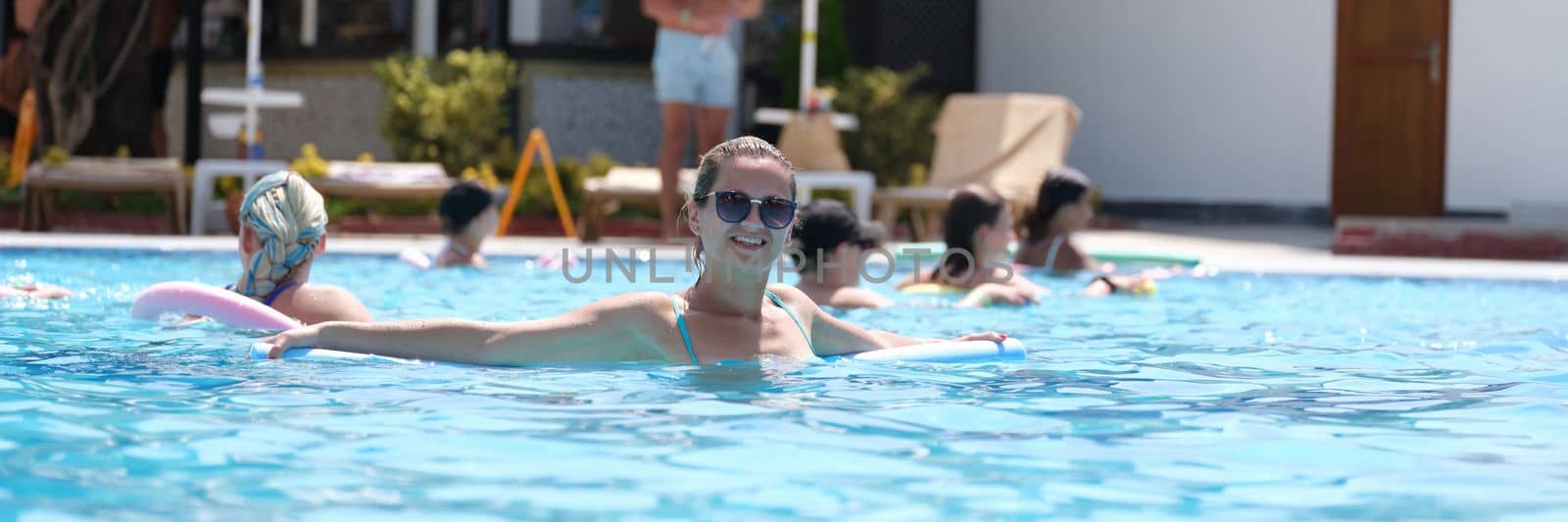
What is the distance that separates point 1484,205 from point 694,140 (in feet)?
20.4

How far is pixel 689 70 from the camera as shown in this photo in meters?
11.4

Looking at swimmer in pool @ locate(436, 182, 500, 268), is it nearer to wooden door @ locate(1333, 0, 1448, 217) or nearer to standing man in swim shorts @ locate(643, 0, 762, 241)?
standing man in swim shorts @ locate(643, 0, 762, 241)

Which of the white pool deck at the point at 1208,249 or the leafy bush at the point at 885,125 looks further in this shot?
the leafy bush at the point at 885,125

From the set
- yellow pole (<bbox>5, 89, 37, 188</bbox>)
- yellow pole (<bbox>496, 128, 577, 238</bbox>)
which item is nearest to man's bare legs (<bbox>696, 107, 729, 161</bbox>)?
yellow pole (<bbox>496, 128, 577, 238</bbox>)

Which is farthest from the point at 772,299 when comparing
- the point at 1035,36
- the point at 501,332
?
the point at 1035,36

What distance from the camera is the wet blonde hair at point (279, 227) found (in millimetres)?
5355

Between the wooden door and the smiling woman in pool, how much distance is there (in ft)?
37.5

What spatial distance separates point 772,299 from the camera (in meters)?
4.84

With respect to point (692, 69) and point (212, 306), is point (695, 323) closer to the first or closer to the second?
point (212, 306)

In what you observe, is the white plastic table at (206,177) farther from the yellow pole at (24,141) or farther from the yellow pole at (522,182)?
the yellow pole at (24,141)

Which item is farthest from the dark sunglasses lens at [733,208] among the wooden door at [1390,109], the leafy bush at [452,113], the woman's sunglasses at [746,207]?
the wooden door at [1390,109]

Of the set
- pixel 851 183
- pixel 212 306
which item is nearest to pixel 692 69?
pixel 851 183

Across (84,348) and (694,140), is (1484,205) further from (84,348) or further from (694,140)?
(84,348)

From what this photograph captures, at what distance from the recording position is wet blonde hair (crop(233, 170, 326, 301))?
536 cm
